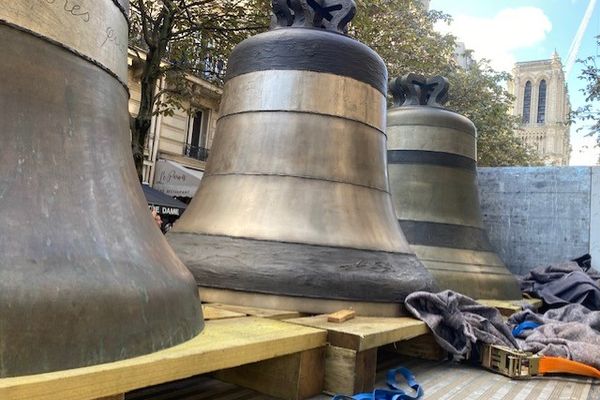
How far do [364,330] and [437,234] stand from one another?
9.24ft

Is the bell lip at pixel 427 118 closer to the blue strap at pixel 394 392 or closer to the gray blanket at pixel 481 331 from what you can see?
the gray blanket at pixel 481 331

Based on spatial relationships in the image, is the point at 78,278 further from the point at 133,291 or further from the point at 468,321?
the point at 468,321

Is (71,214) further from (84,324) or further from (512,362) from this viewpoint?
(512,362)

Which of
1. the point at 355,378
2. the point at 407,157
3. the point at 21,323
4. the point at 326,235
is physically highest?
the point at 407,157

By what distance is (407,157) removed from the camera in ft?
18.4

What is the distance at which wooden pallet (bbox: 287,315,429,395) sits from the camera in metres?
2.59

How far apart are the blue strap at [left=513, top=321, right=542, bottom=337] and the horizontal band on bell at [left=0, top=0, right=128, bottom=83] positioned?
10.9 ft

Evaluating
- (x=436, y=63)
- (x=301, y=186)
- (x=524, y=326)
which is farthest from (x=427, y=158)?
(x=436, y=63)

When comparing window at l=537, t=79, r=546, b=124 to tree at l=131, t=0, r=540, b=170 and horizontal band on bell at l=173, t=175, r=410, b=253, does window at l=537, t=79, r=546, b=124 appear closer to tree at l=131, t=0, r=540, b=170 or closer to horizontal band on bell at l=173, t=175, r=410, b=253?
tree at l=131, t=0, r=540, b=170

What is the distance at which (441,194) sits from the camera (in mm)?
5461

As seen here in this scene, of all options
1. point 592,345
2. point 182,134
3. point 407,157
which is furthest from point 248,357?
point 182,134

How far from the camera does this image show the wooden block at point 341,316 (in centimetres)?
283

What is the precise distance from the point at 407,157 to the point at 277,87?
7.60 feet

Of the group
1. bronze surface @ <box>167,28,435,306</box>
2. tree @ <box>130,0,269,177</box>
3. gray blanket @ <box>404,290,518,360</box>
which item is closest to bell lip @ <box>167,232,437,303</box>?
bronze surface @ <box>167,28,435,306</box>
